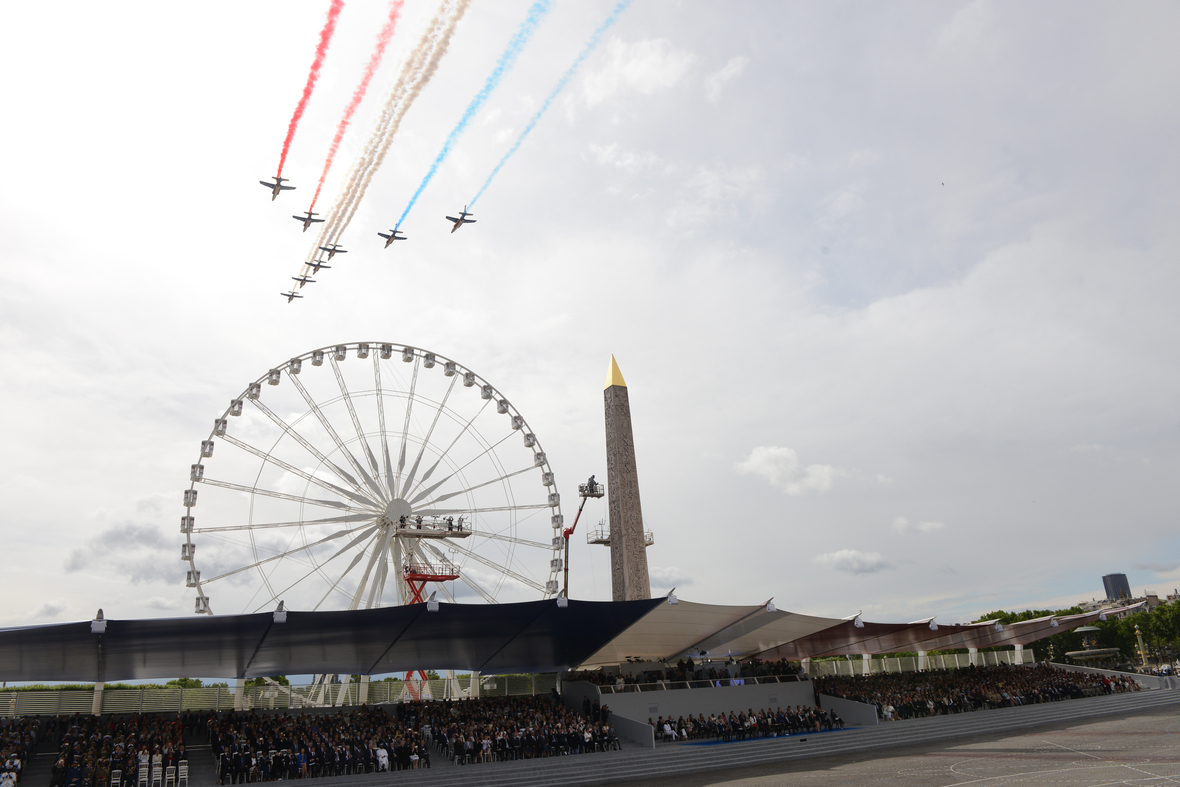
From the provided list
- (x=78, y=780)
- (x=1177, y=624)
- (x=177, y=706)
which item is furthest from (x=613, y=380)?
(x=1177, y=624)

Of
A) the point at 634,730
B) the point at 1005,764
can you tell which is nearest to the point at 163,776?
the point at 634,730

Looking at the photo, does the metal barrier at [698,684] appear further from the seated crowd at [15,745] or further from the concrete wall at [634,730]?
the seated crowd at [15,745]

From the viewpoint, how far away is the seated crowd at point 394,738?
17.6m

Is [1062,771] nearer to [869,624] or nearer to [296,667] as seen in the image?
[869,624]

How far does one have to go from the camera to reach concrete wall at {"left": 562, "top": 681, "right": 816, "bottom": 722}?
24.7 m

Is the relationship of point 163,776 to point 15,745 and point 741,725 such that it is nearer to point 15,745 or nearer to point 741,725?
point 15,745

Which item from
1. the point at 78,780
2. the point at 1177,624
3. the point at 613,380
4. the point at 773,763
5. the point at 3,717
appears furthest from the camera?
the point at 1177,624

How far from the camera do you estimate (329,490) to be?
2586 cm

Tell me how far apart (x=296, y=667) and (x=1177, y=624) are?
6662 cm

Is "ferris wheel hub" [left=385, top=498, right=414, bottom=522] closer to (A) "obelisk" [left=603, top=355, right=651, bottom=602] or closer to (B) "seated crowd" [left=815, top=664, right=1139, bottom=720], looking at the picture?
(A) "obelisk" [left=603, top=355, right=651, bottom=602]

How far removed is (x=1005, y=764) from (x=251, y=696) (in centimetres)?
2146

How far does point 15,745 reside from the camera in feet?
57.4

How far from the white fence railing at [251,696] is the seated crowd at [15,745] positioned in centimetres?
176

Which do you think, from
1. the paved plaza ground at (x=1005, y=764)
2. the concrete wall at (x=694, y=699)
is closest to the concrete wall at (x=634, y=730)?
the concrete wall at (x=694, y=699)
